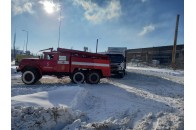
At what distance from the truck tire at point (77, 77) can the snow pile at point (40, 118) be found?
5.88 metres

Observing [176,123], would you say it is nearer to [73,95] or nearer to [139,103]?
[139,103]

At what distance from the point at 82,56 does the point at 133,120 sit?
6363mm

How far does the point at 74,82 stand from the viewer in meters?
11.6

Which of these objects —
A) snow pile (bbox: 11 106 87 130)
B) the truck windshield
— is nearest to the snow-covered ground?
snow pile (bbox: 11 106 87 130)

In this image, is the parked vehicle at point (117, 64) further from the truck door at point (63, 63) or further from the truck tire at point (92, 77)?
the truck door at point (63, 63)

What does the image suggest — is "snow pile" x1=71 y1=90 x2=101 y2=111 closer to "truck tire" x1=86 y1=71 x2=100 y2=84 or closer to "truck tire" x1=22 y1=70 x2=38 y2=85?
"truck tire" x1=86 y1=71 x2=100 y2=84

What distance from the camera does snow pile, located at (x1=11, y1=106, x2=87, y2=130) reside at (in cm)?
504

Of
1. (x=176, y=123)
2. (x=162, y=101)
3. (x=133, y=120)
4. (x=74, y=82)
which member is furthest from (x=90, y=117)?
(x=74, y=82)

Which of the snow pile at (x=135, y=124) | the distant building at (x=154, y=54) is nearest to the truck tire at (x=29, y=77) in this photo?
the snow pile at (x=135, y=124)

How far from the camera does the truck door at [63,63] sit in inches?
444

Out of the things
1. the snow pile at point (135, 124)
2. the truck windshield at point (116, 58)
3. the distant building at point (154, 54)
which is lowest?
the snow pile at point (135, 124)

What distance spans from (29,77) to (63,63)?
1.72 m

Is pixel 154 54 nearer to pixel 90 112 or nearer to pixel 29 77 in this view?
pixel 29 77

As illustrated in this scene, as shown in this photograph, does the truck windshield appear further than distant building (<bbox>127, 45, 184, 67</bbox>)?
No
